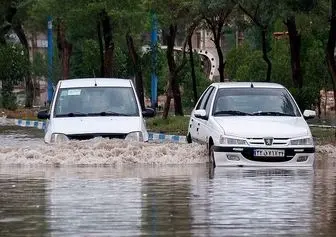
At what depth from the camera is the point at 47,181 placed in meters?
16.1

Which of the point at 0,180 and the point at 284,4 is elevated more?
the point at 284,4

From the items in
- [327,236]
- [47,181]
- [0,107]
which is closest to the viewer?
[327,236]

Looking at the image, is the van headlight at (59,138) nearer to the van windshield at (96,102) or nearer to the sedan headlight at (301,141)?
the van windshield at (96,102)

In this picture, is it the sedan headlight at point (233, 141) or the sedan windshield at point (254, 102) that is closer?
the sedan headlight at point (233, 141)

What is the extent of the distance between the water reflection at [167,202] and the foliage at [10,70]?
39773 millimetres

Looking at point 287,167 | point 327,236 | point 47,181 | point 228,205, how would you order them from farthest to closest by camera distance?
point 287,167 < point 47,181 < point 228,205 < point 327,236

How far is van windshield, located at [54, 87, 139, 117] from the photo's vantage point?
2102 cm

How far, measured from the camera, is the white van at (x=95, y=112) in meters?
20.1

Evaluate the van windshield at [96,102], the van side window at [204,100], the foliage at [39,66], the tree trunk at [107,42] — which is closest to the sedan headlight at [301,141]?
the van side window at [204,100]

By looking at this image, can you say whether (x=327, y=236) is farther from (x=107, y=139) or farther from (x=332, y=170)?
(x=107, y=139)

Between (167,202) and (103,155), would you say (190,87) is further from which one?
(167,202)

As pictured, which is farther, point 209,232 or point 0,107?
point 0,107

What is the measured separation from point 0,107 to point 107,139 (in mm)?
38995

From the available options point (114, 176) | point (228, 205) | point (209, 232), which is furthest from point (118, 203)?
point (114, 176)
